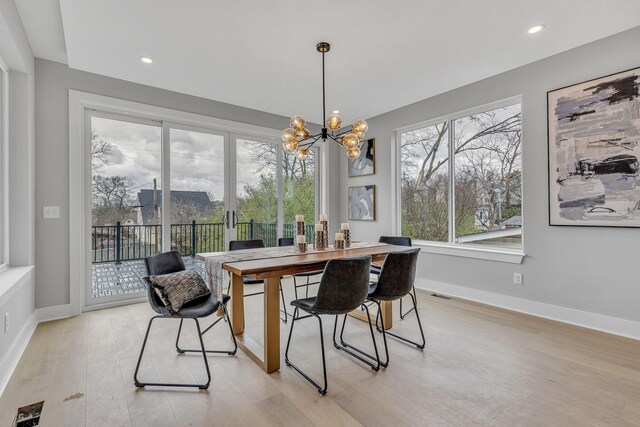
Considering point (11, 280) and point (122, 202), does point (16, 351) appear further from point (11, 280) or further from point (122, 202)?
point (122, 202)

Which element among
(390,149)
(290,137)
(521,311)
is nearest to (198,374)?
(290,137)

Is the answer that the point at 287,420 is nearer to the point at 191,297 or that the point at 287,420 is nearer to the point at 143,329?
the point at 191,297

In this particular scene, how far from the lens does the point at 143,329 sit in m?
2.88

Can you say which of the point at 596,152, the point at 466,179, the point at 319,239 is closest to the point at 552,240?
the point at 596,152

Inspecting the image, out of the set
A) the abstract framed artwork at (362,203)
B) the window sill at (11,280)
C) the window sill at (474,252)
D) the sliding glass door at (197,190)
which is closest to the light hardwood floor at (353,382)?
the window sill at (11,280)

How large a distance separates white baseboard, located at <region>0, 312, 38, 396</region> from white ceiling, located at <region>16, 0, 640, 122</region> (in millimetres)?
2466

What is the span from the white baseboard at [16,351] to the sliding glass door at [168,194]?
64 centimetres

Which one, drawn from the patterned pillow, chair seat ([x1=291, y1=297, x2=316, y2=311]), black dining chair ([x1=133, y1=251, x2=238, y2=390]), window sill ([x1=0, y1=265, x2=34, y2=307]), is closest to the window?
window sill ([x1=0, y1=265, x2=34, y2=307])

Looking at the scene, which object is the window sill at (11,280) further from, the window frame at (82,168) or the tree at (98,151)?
the tree at (98,151)

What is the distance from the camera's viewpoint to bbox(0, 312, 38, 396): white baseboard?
198cm

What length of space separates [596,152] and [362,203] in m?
2.94

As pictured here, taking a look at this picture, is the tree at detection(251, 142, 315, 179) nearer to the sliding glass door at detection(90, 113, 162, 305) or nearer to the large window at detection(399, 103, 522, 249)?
the sliding glass door at detection(90, 113, 162, 305)

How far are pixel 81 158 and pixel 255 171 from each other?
2085 millimetres

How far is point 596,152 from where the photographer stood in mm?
2771
